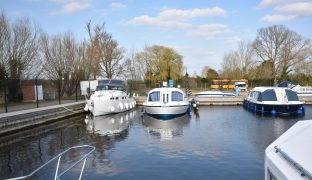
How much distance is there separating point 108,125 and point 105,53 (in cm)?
2504

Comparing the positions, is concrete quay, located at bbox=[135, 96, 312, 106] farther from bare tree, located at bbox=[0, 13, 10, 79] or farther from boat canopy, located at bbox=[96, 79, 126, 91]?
bare tree, located at bbox=[0, 13, 10, 79]

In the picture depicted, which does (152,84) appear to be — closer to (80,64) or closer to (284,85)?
(80,64)

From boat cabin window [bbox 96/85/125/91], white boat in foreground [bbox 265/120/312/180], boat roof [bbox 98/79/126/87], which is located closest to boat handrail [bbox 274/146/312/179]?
white boat in foreground [bbox 265/120/312/180]

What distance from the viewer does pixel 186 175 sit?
957 cm

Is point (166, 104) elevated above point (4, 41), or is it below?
below

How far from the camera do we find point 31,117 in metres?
19.0

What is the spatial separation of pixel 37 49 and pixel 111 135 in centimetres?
1991

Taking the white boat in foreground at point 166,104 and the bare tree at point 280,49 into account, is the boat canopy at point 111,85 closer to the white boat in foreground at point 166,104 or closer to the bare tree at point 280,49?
the white boat in foreground at point 166,104

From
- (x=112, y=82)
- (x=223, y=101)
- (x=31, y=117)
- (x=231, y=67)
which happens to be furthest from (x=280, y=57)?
(x=31, y=117)

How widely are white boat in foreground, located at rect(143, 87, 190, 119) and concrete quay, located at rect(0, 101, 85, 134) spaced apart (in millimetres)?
5993

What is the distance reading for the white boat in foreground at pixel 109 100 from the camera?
24062 millimetres

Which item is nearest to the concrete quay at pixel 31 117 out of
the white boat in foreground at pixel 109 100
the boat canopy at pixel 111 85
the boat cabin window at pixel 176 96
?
the white boat in foreground at pixel 109 100

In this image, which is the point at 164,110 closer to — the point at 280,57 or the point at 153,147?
the point at 153,147

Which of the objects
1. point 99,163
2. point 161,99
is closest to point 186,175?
point 99,163
